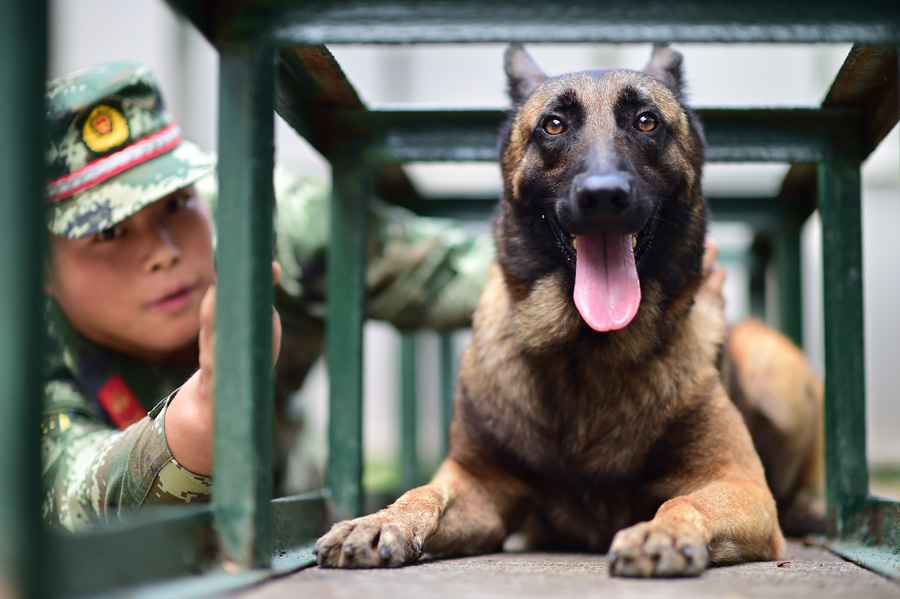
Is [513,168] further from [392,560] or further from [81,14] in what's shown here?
[81,14]

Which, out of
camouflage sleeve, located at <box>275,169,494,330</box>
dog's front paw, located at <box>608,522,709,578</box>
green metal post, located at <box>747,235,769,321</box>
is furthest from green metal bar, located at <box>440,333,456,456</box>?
dog's front paw, located at <box>608,522,709,578</box>

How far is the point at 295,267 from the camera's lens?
3.41m

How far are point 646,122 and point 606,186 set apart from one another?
511 millimetres

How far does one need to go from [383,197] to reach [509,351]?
75.9 inches

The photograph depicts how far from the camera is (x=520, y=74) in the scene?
274 centimetres

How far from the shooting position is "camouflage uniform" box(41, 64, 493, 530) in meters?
2.12

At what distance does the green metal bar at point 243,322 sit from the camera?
159 cm

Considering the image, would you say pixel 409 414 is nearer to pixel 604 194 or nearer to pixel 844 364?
pixel 844 364

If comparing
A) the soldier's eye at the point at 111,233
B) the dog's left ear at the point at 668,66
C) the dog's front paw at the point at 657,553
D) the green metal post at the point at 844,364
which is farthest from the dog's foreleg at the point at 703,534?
the soldier's eye at the point at 111,233

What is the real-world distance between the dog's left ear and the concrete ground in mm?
1540

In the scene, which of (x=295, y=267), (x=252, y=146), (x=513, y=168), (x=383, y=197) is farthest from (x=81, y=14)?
(x=252, y=146)

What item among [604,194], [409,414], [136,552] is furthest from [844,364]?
[409,414]

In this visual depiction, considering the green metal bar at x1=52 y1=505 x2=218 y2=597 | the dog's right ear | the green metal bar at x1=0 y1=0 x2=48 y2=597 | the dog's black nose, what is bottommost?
the green metal bar at x1=52 y1=505 x2=218 y2=597

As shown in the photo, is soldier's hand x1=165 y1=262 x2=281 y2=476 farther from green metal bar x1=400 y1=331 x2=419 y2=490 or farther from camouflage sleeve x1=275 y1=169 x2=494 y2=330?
green metal bar x1=400 y1=331 x2=419 y2=490
